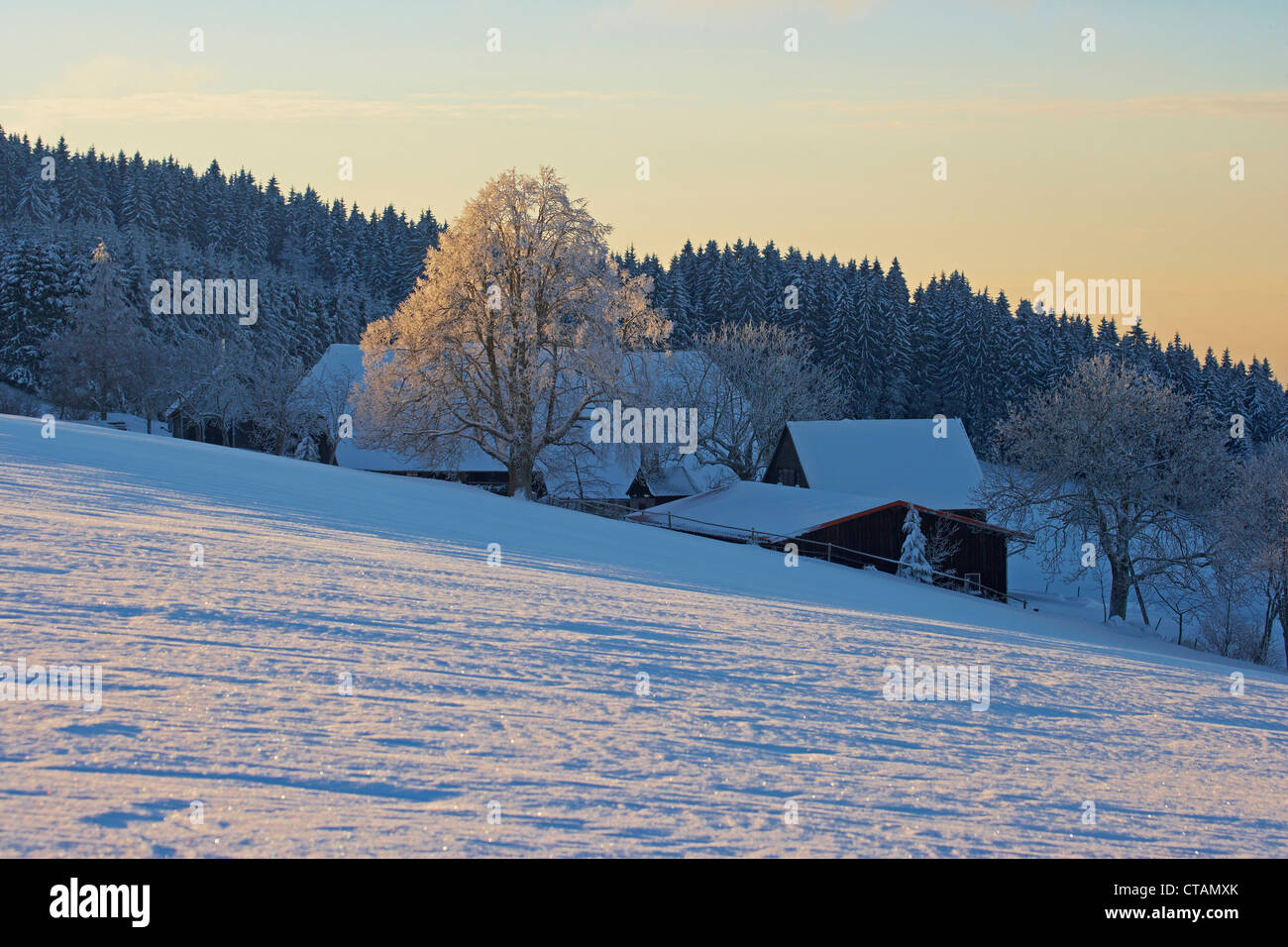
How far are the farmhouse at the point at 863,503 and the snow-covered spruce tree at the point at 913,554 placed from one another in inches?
21.9

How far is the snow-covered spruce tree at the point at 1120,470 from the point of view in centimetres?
3678

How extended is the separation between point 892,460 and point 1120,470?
12.1 meters

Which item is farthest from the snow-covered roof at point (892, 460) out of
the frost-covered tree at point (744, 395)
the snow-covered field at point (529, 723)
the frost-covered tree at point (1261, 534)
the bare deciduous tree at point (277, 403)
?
the snow-covered field at point (529, 723)

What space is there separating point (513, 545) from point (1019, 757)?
12.0 metres

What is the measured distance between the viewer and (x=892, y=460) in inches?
1876

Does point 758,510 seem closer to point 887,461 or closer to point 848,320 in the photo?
point 887,461

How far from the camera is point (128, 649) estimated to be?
23.7 ft

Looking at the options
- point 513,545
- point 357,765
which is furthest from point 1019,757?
point 513,545

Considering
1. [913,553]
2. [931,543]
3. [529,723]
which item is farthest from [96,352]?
[529,723]

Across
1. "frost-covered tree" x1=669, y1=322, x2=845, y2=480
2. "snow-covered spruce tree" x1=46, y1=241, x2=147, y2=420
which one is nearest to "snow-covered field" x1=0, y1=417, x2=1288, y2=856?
"frost-covered tree" x1=669, y1=322, x2=845, y2=480

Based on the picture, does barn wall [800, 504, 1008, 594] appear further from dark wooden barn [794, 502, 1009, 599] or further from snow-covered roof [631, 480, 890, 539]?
snow-covered roof [631, 480, 890, 539]

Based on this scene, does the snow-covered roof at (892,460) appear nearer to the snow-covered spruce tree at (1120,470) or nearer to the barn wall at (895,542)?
the snow-covered spruce tree at (1120,470)

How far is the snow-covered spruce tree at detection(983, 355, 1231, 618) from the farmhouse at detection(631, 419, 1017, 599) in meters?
3.34
